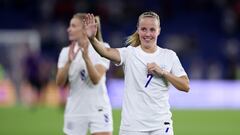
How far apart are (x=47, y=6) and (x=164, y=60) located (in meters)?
23.5

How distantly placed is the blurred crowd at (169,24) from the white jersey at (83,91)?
18.5m

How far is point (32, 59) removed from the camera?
21391mm

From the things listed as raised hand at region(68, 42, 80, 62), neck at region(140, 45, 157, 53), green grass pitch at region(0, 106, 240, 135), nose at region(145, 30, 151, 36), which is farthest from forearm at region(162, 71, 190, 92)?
green grass pitch at region(0, 106, 240, 135)

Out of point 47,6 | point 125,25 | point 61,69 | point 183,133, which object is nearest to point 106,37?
point 125,25

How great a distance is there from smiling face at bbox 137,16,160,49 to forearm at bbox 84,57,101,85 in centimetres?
133

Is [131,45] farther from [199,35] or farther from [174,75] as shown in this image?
Answer: [199,35]

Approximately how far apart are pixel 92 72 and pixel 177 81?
164 centimetres

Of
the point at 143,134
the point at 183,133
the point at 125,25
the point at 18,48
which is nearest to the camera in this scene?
the point at 143,134

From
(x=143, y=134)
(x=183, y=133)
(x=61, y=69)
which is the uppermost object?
(x=61, y=69)

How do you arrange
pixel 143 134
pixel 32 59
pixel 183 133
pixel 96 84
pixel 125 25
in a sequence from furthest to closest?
1. pixel 125 25
2. pixel 32 59
3. pixel 183 133
4. pixel 96 84
5. pixel 143 134

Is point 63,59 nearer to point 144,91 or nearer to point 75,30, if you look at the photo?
point 75,30

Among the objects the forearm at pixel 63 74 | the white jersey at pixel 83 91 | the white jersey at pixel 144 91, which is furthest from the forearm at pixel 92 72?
the white jersey at pixel 144 91

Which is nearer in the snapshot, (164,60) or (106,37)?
(164,60)

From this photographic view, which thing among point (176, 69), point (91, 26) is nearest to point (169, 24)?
point (176, 69)
